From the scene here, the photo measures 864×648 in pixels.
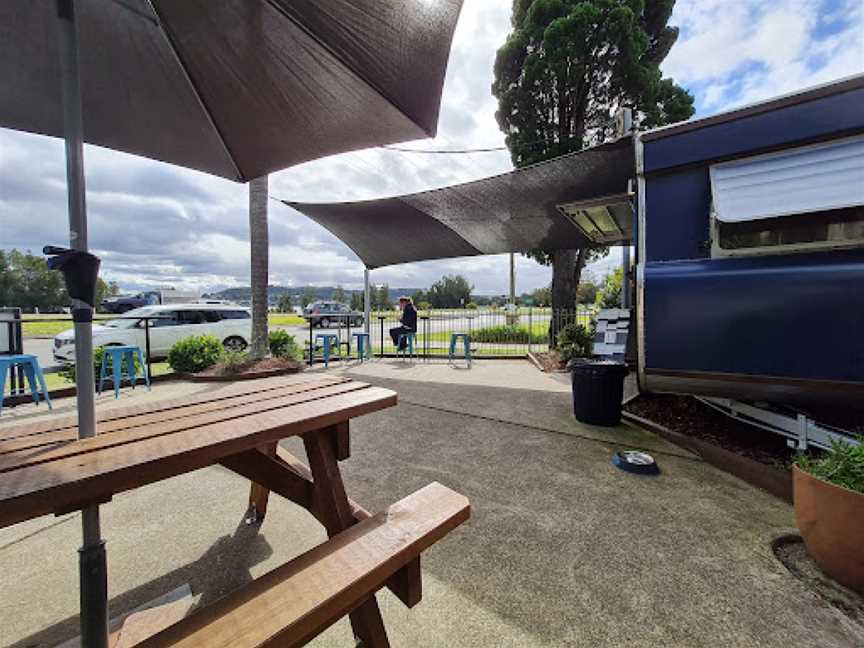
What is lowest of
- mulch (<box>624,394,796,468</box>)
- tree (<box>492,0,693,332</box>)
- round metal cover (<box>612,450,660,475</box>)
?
round metal cover (<box>612,450,660,475</box>)

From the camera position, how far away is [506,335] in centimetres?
1374

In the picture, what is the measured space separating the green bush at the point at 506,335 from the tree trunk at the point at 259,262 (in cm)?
881

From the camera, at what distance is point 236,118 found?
2475mm

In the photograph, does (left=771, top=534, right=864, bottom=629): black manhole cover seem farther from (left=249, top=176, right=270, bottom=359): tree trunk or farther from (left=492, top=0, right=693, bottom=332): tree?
(left=492, top=0, right=693, bottom=332): tree

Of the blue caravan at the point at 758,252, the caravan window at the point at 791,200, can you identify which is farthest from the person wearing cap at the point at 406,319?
the caravan window at the point at 791,200

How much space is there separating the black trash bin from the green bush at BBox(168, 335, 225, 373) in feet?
20.3

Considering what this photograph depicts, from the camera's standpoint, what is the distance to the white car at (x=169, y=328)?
308 inches

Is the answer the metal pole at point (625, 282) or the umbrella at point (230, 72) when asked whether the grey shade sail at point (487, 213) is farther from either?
the umbrella at point (230, 72)

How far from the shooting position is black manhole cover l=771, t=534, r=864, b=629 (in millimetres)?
1679

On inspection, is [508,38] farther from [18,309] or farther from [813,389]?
[18,309]

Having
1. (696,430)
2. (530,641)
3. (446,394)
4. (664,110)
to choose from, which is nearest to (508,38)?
(664,110)

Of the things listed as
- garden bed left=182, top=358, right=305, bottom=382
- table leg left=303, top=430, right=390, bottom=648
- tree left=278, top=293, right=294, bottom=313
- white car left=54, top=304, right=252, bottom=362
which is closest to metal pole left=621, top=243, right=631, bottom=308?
table leg left=303, top=430, right=390, bottom=648

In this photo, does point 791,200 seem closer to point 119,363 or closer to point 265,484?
point 265,484

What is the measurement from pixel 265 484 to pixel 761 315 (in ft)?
11.4
